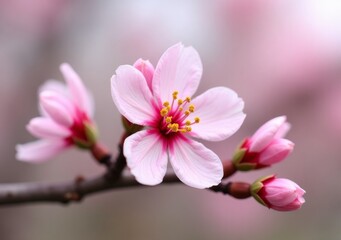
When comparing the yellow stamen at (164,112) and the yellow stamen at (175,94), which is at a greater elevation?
the yellow stamen at (175,94)

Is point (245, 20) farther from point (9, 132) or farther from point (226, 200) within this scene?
point (9, 132)

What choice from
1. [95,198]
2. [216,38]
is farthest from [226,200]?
[216,38]

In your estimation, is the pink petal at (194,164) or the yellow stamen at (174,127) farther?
the yellow stamen at (174,127)

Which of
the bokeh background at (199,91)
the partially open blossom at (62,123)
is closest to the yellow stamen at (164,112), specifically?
the partially open blossom at (62,123)

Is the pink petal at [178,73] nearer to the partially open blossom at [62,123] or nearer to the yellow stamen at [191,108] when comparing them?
the yellow stamen at [191,108]

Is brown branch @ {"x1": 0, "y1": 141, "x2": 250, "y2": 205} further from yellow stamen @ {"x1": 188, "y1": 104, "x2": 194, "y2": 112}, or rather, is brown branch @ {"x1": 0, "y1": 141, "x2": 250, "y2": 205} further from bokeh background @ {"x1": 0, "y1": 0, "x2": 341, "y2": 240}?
bokeh background @ {"x1": 0, "y1": 0, "x2": 341, "y2": 240}

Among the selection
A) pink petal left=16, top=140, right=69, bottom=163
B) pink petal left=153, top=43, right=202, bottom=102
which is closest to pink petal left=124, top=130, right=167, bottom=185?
pink petal left=153, top=43, right=202, bottom=102
